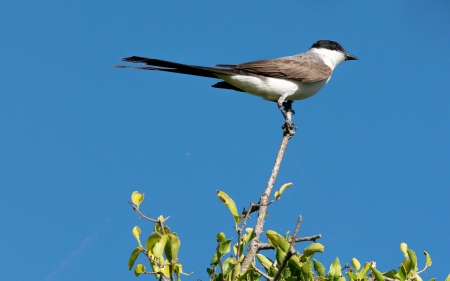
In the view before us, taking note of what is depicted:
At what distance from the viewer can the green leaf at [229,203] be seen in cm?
255

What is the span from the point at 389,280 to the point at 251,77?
→ 341 centimetres

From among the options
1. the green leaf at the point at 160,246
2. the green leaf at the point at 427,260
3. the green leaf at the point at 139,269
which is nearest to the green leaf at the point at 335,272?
the green leaf at the point at 427,260

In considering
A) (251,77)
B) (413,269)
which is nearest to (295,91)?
(251,77)

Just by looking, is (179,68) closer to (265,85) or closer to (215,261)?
(265,85)

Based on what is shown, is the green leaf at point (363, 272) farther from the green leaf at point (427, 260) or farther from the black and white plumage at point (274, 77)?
the black and white plumage at point (274, 77)

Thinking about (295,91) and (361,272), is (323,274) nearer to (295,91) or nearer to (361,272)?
(361,272)

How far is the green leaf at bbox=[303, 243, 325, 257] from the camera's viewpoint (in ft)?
7.43

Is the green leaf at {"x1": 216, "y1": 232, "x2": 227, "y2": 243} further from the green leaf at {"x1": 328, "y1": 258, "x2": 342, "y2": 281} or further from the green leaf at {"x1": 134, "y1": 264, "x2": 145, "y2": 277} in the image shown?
the green leaf at {"x1": 328, "y1": 258, "x2": 342, "y2": 281}

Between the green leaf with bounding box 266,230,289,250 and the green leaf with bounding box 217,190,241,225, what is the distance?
213 millimetres

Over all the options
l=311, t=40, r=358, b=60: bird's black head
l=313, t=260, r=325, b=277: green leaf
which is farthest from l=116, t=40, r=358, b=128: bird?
A: l=313, t=260, r=325, b=277: green leaf

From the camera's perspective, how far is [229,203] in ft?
8.44

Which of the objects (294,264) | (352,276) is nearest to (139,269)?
(294,264)

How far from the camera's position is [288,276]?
2.44 metres

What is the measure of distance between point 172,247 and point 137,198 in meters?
0.35
